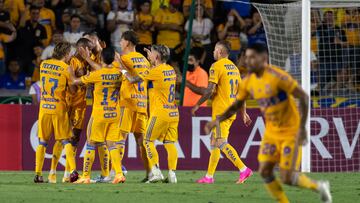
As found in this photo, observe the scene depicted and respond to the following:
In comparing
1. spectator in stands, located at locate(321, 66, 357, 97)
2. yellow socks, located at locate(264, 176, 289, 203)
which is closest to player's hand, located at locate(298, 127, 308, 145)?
yellow socks, located at locate(264, 176, 289, 203)

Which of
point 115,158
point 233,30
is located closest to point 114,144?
point 115,158

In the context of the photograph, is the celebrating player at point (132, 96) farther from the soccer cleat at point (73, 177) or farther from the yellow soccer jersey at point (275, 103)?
the yellow soccer jersey at point (275, 103)

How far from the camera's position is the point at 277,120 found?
10734 mm

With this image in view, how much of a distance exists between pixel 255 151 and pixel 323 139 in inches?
53.0

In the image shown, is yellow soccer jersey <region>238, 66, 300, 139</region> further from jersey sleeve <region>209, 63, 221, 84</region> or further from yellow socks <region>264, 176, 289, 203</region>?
jersey sleeve <region>209, 63, 221, 84</region>

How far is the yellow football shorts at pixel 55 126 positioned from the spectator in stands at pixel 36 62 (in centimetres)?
664

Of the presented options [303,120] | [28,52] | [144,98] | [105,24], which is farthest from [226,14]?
[303,120]

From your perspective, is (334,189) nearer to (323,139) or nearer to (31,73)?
(323,139)

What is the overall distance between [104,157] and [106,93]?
1.14 meters

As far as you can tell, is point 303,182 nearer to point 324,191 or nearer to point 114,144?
point 324,191

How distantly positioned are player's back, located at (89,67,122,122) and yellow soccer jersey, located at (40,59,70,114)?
2.02 feet

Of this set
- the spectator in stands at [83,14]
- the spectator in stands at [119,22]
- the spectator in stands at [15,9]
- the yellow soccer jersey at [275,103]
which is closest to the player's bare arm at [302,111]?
the yellow soccer jersey at [275,103]

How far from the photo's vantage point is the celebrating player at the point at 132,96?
1535cm

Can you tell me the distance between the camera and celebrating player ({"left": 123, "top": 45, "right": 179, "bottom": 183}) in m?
15.4
